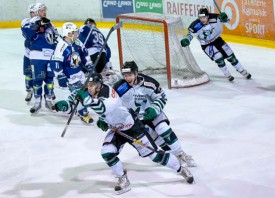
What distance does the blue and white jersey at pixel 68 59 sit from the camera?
6.96m

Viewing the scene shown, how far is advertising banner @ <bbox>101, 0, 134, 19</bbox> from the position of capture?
12.5 m

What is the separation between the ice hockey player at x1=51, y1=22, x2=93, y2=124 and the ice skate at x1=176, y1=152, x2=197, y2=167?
1755mm

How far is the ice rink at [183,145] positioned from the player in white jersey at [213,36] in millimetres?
214

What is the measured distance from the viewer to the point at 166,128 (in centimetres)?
543

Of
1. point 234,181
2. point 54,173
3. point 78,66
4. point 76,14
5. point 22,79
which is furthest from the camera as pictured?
point 76,14

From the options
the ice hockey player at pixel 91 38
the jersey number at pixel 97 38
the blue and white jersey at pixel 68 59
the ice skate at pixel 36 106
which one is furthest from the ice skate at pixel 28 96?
the blue and white jersey at pixel 68 59

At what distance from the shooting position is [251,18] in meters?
10.5

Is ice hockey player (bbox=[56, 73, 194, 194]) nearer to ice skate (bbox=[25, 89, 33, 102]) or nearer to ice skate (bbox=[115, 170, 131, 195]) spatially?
ice skate (bbox=[115, 170, 131, 195])

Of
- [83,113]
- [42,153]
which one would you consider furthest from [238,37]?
[42,153]

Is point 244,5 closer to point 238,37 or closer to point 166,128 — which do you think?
point 238,37

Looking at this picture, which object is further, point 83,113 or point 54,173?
point 83,113

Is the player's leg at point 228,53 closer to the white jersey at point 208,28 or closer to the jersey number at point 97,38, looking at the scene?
the white jersey at point 208,28

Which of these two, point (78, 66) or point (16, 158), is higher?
point (78, 66)

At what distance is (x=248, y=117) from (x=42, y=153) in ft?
7.30
